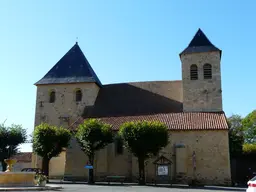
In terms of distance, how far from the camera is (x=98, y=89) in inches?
1433

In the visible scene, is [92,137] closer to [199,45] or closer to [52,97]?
[52,97]

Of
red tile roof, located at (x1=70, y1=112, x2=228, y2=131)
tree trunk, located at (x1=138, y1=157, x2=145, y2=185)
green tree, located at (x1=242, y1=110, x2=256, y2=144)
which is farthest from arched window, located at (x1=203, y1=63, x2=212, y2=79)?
green tree, located at (x1=242, y1=110, x2=256, y2=144)

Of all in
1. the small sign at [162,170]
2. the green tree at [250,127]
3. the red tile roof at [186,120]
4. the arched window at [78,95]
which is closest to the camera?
the small sign at [162,170]

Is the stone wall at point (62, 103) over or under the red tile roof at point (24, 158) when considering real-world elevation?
over

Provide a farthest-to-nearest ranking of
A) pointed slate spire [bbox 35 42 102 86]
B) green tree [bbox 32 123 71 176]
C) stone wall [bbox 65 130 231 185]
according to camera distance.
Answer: pointed slate spire [bbox 35 42 102 86]
green tree [bbox 32 123 71 176]
stone wall [bbox 65 130 231 185]

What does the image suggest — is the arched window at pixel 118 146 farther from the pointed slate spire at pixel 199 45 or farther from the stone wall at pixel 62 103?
the pointed slate spire at pixel 199 45

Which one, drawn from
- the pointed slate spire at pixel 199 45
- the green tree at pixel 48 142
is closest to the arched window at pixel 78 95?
the green tree at pixel 48 142

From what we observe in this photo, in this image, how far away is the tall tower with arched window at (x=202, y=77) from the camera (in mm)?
31422

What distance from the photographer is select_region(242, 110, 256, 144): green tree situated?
47.2 metres

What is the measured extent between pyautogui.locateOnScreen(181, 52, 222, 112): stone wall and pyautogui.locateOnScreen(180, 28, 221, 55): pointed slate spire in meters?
0.43

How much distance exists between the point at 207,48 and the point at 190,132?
31.6 ft

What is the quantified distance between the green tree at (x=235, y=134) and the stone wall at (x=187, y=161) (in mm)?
6958

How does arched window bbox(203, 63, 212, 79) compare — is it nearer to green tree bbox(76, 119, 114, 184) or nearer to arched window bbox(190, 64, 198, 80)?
arched window bbox(190, 64, 198, 80)

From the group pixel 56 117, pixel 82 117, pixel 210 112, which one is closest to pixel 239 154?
pixel 210 112
